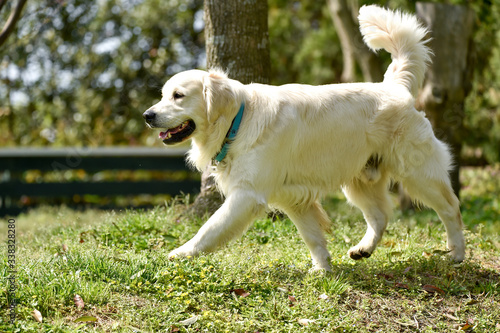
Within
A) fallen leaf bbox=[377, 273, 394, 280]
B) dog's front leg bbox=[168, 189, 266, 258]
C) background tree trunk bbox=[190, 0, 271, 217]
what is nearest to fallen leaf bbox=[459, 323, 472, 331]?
fallen leaf bbox=[377, 273, 394, 280]

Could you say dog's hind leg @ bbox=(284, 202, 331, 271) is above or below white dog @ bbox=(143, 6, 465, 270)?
below

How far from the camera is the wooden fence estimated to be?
34.4ft

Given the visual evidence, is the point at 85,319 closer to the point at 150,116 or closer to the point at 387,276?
the point at 150,116

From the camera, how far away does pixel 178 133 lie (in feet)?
14.5

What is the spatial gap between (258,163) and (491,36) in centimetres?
985

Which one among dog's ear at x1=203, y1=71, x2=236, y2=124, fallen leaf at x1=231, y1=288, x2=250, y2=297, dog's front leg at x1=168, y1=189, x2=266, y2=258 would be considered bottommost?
fallen leaf at x1=231, y1=288, x2=250, y2=297

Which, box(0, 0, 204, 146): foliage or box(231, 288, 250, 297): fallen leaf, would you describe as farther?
box(0, 0, 204, 146): foliage

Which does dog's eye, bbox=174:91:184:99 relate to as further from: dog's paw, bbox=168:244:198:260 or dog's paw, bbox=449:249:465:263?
dog's paw, bbox=449:249:465:263

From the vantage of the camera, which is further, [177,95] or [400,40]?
[400,40]

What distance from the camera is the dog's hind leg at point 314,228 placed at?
4594mm

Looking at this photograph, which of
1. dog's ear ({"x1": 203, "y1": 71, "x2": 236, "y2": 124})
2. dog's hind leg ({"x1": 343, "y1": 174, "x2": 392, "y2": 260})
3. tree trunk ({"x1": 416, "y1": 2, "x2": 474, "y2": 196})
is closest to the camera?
dog's ear ({"x1": 203, "y1": 71, "x2": 236, "y2": 124})

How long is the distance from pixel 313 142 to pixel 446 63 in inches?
164

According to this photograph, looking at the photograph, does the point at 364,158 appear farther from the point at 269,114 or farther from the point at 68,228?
the point at 68,228

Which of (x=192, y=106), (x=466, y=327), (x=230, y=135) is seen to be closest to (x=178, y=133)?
(x=192, y=106)
